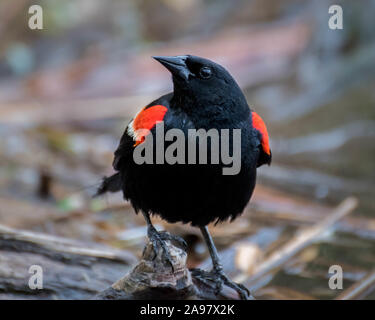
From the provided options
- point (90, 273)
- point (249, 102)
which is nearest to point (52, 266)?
point (90, 273)

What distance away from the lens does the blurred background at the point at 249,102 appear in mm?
5719

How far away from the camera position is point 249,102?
11828mm

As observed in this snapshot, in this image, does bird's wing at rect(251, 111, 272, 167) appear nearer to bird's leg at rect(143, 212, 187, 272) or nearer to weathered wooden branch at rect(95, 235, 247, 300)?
bird's leg at rect(143, 212, 187, 272)

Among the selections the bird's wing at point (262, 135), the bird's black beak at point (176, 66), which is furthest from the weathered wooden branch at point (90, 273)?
the bird's black beak at point (176, 66)

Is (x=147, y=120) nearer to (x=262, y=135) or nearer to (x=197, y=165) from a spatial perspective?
(x=197, y=165)

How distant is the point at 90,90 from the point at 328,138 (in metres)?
4.82

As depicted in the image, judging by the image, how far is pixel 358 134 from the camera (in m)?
9.48

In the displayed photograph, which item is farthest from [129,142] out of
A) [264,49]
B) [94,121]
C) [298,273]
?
[264,49]

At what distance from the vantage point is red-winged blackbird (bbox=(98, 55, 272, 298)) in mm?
3676

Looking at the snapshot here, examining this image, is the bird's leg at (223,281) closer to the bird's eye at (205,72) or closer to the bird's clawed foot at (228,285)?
the bird's clawed foot at (228,285)

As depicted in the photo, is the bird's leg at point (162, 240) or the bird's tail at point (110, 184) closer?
the bird's leg at point (162, 240)

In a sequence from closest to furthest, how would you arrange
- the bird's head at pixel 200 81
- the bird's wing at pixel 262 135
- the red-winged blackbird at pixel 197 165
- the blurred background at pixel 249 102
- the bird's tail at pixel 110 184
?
the red-winged blackbird at pixel 197 165
the bird's head at pixel 200 81
the bird's wing at pixel 262 135
the bird's tail at pixel 110 184
the blurred background at pixel 249 102

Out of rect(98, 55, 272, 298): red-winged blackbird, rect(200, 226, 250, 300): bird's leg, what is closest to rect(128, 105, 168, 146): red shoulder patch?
rect(98, 55, 272, 298): red-winged blackbird

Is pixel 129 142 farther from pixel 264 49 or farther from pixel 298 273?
pixel 264 49
